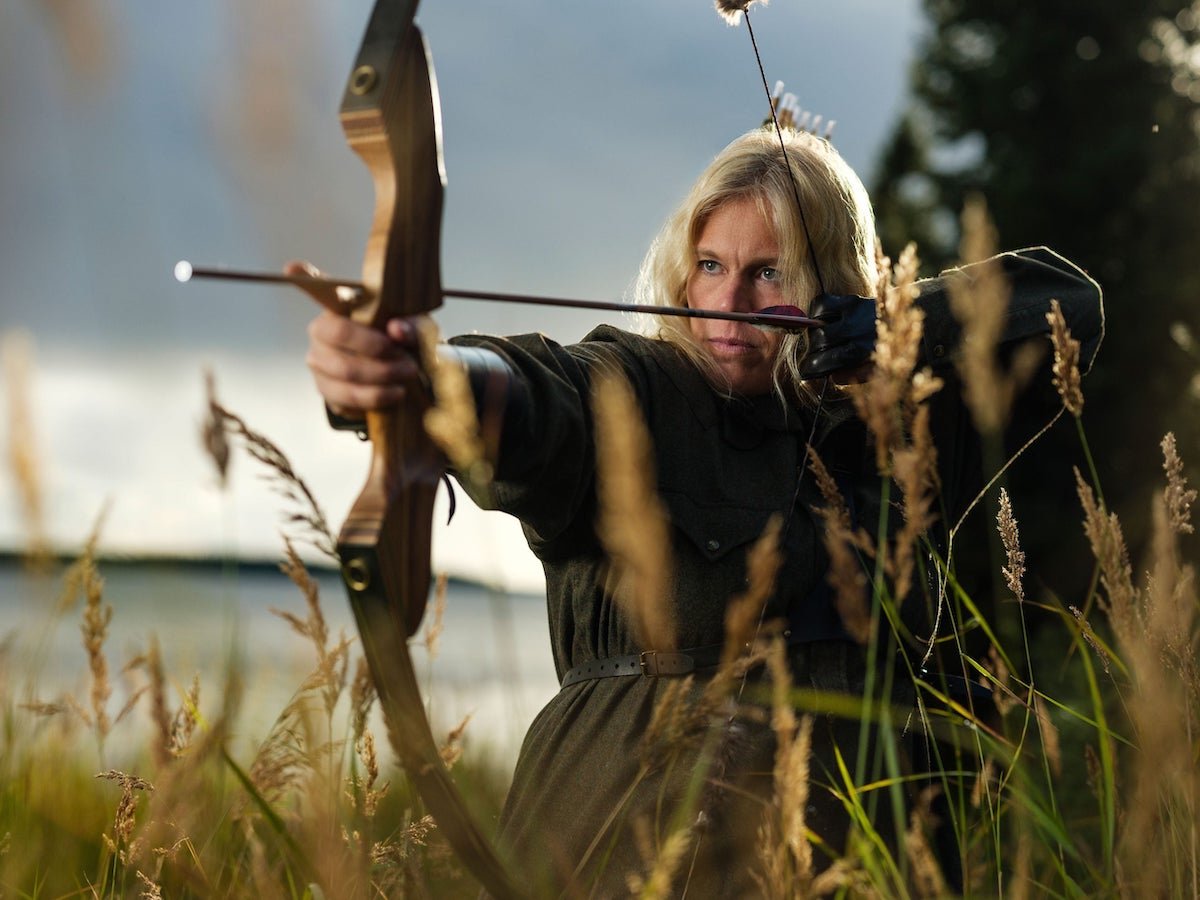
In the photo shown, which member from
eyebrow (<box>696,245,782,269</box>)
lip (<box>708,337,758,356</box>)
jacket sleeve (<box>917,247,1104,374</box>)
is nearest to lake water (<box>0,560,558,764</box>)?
lip (<box>708,337,758,356</box>)

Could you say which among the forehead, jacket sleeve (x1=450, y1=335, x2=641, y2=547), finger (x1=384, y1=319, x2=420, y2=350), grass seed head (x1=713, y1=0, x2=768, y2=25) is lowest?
jacket sleeve (x1=450, y1=335, x2=641, y2=547)

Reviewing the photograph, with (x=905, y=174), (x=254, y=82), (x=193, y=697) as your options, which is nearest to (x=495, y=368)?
(x=254, y=82)

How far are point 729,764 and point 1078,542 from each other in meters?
5.51

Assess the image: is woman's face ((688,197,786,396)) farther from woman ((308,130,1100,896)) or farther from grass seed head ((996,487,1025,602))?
grass seed head ((996,487,1025,602))

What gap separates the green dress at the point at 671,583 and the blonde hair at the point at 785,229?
94 mm

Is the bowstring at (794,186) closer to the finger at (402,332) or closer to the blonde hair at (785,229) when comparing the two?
the blonde hair at (785,229)

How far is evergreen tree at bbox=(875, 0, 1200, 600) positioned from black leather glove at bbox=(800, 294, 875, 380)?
5242 millimetres

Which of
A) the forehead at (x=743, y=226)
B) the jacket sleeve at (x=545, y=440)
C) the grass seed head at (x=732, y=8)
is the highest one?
the grass seed head at (x=732, y=8)

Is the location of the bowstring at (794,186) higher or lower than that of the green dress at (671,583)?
higher

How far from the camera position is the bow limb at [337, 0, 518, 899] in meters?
1.13

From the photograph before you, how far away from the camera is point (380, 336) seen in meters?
1.13

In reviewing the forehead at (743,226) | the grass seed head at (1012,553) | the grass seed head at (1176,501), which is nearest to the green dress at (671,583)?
the forehead at (743,226)

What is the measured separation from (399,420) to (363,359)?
7 centimetres

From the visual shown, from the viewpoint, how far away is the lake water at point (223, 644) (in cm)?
152
